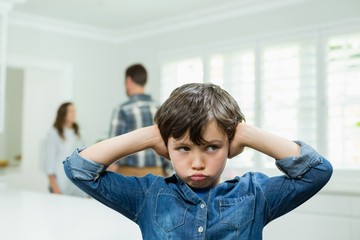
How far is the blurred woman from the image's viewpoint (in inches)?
145

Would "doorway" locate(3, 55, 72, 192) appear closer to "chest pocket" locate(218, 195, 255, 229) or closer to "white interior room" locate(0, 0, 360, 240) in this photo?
"white interior room" locate(0, 0, 360, 240)

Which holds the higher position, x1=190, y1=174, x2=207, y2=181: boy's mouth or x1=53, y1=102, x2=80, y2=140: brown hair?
x1=53, y1=102, x2=80, y2=140: brown hair

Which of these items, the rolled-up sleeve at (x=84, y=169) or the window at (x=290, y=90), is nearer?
the rolled-up sleeve at (x=84, y=169)

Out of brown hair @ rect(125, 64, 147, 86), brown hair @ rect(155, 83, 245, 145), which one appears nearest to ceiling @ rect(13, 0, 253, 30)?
brown hair @ rect(125, 64, 147, 86)

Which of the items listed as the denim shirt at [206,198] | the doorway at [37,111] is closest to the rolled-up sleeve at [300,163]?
the denim shirt at [206,198]

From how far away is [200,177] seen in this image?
0.80 metres

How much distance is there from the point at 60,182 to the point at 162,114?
10.2 ft

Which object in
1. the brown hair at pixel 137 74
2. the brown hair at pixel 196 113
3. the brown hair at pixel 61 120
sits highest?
the brown hair at pixel 137 74

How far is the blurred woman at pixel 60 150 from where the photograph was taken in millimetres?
3672

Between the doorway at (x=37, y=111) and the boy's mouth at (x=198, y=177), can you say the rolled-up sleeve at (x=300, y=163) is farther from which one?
the doorway at (x=37, y=111)

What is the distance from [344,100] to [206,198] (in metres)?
3.37

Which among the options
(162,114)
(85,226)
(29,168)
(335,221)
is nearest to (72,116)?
(29,168)

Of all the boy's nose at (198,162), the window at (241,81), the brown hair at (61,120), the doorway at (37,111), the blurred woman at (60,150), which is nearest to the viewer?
the boy's nose at (198,162)

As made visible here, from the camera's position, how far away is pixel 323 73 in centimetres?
403
